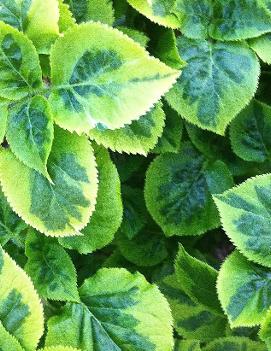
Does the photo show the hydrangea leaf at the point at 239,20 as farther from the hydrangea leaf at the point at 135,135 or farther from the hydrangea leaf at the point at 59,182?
the hydrangea leaf at the point at 59,182

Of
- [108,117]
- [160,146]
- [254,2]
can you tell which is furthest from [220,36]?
[108,117]

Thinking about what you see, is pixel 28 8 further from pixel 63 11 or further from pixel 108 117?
pixel 108 117

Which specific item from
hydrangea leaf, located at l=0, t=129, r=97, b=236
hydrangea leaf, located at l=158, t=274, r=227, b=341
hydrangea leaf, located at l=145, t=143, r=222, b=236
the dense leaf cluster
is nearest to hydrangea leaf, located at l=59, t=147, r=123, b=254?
the dense leaf cluster

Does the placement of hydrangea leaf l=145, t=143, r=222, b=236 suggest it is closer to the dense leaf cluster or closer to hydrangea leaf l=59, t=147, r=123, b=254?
the dense leaf cluster

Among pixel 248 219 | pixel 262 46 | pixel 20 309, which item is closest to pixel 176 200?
pixel 248 219

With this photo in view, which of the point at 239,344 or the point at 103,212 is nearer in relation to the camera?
the point at 103,212

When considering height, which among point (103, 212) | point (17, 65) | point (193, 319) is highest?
point (17, 65)

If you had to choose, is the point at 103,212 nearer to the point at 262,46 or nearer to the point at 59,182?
the point at 59,182

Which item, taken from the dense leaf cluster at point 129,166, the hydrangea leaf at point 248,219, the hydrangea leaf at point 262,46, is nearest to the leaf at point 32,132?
the dense leaf cluster at point 129,166

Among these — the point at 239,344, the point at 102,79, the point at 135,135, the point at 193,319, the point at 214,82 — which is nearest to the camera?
the point at 102,79
